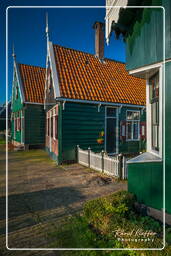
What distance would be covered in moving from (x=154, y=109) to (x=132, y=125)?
7751mm

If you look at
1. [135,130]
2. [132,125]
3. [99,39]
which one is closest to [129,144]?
[135,130]

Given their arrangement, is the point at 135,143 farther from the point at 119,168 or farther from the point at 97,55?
the point at 97,55

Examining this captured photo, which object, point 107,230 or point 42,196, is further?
point 42,196

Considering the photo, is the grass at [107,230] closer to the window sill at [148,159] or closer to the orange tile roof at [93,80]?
the window sill at [148,159]

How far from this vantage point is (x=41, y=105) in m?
15.4

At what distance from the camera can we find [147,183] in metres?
3.94

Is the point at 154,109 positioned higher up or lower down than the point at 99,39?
lower down

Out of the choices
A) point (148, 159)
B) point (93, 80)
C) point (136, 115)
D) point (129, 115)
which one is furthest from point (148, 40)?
point (136, 115)

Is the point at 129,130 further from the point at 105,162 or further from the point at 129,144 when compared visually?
the point at 105,162

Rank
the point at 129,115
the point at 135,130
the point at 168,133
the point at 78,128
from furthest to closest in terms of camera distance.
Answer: the point at 135,130 < the point at 129,115 < the point at 78,128 < the point at 168,133

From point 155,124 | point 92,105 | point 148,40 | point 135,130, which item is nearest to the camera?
point 148,40

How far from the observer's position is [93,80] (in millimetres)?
10953

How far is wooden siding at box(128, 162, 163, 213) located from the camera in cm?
364

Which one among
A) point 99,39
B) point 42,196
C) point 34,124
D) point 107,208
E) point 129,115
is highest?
point 99,39
